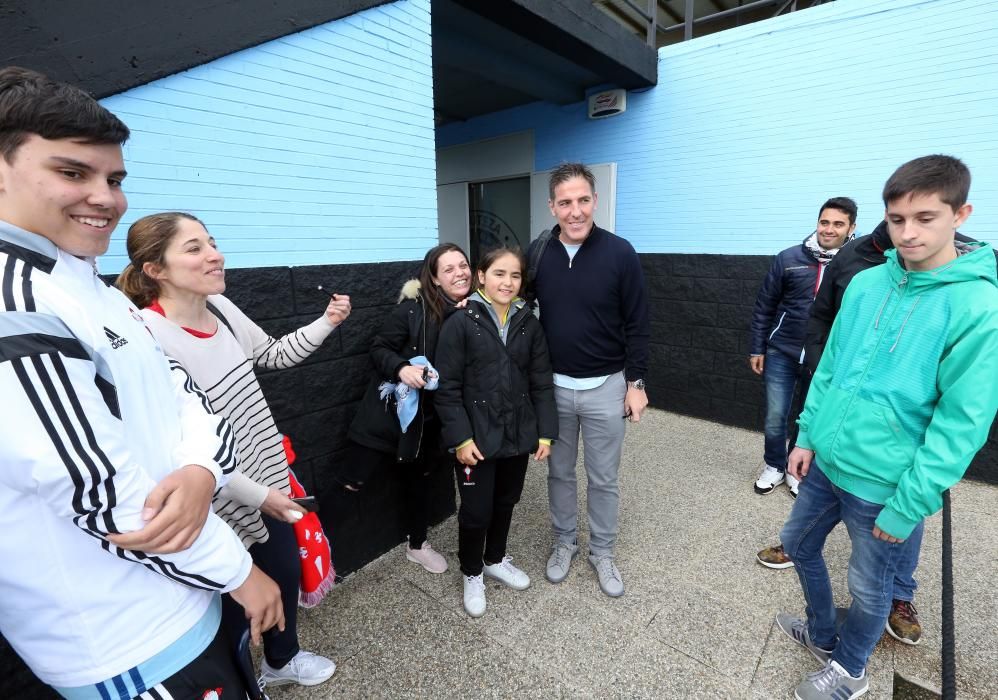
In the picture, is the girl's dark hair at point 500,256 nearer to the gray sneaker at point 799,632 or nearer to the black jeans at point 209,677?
the black jeans at point 209,677

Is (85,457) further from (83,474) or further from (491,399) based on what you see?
(491,399)

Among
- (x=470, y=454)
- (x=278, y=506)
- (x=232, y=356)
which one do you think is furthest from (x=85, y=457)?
(x=470, y=454)

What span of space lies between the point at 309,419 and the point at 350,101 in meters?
1.67

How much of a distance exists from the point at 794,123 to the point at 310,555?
16.0 ft

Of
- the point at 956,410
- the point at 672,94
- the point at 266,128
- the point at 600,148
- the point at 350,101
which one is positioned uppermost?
the point at 672,94

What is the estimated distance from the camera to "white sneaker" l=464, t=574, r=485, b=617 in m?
2.36

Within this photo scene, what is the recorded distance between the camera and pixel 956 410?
1.45 m

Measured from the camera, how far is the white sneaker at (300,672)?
1979 millimetres

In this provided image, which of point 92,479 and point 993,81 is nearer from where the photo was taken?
point 92,479

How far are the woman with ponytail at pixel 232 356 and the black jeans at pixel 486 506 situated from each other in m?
0.70

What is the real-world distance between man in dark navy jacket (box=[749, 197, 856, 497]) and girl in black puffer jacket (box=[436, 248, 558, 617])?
2.09 meters

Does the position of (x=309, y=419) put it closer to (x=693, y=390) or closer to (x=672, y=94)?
(x=693, y=390)

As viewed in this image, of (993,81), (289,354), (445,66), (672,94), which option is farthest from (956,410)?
(445,66)

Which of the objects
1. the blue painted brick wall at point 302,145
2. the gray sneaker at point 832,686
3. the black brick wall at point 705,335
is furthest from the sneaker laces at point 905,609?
the blue painted brick wall at point 302,145
